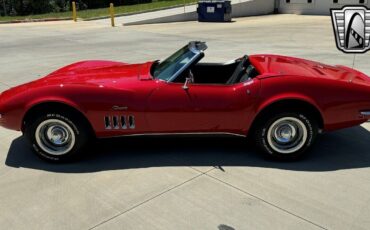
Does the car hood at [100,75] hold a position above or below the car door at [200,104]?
above

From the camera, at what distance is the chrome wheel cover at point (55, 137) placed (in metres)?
4.33

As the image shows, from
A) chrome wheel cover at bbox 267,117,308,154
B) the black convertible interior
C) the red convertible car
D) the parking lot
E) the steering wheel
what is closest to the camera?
the parking lot

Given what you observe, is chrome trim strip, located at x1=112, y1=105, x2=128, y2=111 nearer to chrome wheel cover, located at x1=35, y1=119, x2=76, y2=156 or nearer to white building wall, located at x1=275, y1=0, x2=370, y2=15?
chrome wheel cover, located at x1=35, y1=119, x2=76, y2=156

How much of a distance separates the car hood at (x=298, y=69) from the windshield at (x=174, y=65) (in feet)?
2.64

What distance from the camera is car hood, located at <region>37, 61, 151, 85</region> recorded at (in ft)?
14.5

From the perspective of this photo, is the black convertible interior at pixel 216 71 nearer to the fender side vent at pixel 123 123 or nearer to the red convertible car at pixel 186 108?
the red convertible car at pixel 186 108

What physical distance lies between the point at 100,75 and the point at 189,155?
1.42 m

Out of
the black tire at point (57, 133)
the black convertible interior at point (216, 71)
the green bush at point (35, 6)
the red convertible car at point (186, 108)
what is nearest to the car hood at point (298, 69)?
the red convertible car at point (186, 108)

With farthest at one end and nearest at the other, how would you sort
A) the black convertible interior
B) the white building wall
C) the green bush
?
the green bush, the white building wall, the black convertible interior

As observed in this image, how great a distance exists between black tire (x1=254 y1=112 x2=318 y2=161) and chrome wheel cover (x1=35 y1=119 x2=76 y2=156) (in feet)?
6.89

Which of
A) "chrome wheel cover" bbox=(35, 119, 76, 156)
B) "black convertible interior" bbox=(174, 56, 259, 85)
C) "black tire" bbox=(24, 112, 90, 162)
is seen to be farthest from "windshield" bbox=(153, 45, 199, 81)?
"chrome wheel cover" bbox=(35, 119, 76, 156)

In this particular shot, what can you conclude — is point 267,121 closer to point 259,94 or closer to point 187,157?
point 259,94

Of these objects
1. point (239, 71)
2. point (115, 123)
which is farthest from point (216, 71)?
point (115, 123)

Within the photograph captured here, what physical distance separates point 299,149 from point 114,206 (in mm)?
2152
